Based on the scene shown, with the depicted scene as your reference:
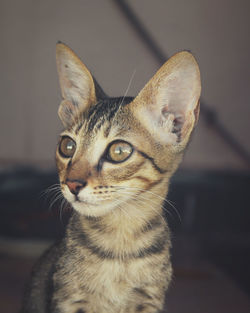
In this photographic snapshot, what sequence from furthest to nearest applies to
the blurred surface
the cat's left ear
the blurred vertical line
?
the blurred surface → the blurred vertical line → the cat's left ear

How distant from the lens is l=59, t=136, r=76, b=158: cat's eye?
544 millimetres

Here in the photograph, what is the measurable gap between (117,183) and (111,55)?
1.15 ft

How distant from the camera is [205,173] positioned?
962 millimetres

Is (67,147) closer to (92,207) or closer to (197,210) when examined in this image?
(92,207)

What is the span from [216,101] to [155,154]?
0.35 metres

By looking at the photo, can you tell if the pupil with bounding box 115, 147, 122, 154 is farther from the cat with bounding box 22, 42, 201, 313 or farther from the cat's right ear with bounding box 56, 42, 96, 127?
the cat's right ear with bounding box 56, 42, 96, 127

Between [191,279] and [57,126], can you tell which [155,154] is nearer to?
[57,126]

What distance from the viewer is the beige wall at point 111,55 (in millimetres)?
715

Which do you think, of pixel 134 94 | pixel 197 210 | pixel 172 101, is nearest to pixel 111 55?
pixel 134 94

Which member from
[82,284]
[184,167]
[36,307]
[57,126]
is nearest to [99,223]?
[82,284]

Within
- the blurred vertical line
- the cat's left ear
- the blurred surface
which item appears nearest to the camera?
the cat's left ear

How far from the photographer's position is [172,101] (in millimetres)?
524

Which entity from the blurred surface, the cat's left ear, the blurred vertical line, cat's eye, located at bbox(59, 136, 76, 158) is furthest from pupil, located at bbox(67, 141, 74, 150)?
the blurred surface

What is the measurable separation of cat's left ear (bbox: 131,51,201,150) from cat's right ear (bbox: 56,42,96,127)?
78mm
